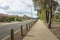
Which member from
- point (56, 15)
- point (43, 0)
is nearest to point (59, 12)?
point (56, 15)

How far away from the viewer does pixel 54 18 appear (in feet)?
259

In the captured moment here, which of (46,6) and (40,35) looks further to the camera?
(46,6)

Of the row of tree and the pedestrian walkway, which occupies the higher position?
the row of tree

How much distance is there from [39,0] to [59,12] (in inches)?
1634

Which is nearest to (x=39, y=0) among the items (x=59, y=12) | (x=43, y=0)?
(x=43, y=0)

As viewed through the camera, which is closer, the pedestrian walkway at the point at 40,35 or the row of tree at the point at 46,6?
the pedestrian walkway at the point at 40,35

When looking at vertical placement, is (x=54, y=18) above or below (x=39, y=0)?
below

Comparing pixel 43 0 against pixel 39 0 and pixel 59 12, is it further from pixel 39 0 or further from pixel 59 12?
pixel 59 12

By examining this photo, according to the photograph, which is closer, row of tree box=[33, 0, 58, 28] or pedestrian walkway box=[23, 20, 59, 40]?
pedestrian walkway box=[23, 20, 59, 40]

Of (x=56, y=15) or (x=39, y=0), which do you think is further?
(x=56, y=15)

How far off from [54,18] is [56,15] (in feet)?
7.72

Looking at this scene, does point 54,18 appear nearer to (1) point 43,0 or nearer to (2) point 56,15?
(2) point 56,15

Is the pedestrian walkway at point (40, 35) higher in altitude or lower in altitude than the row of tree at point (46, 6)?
lower

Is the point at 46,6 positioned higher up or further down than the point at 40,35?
higher up
